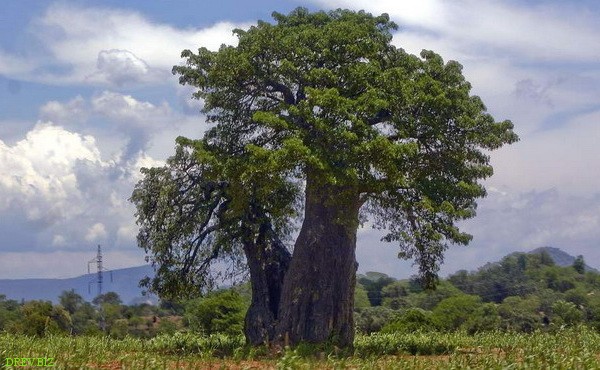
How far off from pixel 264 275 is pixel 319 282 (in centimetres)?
237

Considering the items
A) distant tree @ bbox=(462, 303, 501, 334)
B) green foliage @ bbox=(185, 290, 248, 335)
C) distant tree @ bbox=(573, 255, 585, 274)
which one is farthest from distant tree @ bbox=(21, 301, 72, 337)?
distant tree @ bbox=(573, 255, 585, 274)

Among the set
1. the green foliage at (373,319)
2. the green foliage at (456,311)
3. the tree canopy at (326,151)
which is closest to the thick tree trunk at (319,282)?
the tree canopy at (326,151)

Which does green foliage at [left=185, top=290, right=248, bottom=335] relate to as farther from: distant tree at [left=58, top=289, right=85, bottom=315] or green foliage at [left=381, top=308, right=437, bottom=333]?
distant tree at [left=58, top=289, right=85, bottom=315]

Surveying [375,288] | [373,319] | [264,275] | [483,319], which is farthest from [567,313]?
[375,288]

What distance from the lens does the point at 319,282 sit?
20859 millimetres

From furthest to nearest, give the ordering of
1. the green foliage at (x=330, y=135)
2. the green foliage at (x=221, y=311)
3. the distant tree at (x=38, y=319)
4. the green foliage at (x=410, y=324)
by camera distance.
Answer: the green foliage at (x=221, y=311), the distant tree at (x=38, y=319), the green foliage at (x=410, y=324), the green foliage at (x=330, y=135)

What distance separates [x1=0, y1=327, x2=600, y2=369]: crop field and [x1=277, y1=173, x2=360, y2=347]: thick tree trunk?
968 millimetres

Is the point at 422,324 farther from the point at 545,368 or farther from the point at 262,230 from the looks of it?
the point at 545,368

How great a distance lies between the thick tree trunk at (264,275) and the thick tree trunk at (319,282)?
3.90 ft

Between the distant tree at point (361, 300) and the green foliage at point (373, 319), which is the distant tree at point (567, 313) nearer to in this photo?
the green foliage at point (373, 319)

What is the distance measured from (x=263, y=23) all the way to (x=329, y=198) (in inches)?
195

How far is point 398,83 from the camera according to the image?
781 inches

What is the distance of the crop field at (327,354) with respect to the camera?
609 inches

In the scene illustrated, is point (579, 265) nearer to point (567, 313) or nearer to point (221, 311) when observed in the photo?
point (567, 313)
